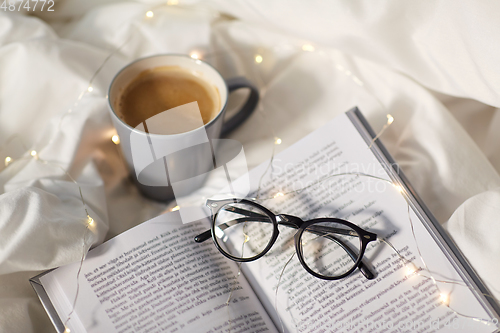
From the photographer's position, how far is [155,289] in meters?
0.50

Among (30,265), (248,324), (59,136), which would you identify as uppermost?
(59,136)

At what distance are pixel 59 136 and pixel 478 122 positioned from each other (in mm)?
784

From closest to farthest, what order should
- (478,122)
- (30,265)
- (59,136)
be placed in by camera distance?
(30,265), (59,136), (478,122)

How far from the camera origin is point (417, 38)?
0.63m

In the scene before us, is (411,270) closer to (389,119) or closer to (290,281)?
(290,281)

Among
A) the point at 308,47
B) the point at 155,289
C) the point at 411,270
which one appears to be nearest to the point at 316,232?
the point at 411,270

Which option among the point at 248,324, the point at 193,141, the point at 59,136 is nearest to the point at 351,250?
the point at 248,324

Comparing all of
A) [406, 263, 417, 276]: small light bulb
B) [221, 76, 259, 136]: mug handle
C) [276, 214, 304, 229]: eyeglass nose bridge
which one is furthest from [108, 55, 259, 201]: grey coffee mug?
[406, 263, 417, 276]: small light bulb

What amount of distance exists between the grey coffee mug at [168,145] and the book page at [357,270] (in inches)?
4.0

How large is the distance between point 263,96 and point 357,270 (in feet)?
1.29

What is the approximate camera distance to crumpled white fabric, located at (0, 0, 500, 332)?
534 mm

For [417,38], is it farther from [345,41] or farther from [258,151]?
[258,151]

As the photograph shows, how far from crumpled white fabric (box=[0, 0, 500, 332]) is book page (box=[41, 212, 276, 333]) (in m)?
0.04

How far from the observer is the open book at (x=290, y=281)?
1.62 feet
